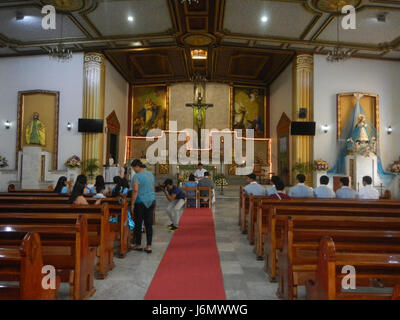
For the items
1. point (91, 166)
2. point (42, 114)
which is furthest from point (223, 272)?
point (42, 114)

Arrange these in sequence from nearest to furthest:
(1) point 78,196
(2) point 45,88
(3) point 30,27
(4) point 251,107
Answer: (1) point 78,196, (3) point 30,27, (2) point 45,88, (4) point 251,107

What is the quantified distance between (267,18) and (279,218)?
8413 mm

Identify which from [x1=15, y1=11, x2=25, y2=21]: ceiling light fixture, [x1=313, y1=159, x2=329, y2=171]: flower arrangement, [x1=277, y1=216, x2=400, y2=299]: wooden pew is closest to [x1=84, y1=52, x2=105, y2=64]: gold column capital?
[x1=15, y1=11, x2=25, y2=21]: ceiling light fixture

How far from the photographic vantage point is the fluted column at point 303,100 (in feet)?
38.5

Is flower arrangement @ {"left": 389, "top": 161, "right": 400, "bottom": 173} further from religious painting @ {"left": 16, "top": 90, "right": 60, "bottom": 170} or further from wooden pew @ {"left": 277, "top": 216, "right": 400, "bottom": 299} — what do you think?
religious painting @ {"left": 16, "top": 90, "right": 60, "bottom": 170}

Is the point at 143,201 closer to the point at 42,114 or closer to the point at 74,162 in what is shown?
the point at 74,162

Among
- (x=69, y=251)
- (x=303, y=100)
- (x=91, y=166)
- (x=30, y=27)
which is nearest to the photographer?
(x=69, y=251)

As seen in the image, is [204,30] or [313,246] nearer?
[313,246]

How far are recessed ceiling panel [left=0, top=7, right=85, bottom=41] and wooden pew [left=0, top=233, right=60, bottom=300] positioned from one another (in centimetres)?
989

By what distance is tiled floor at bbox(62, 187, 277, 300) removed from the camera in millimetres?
3076

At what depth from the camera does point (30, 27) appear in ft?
34.5

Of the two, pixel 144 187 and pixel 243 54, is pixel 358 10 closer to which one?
pixel 243 54

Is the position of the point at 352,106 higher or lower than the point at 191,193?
higher
